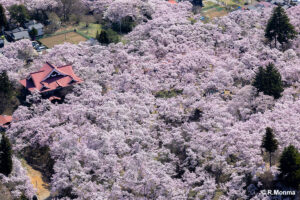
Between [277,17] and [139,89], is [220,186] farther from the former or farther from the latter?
[277,17]

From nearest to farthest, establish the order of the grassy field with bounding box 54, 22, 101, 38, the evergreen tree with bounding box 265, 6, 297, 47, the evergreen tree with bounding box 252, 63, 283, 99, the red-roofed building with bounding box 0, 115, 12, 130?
the red-roofed building with bounding box 0, 115, 12, 130 → the evergreen tree with bounding box 252, 63, 283, 99 → the evergreen tree with bounding box 265, 6, 297, 47 → the grassy field with bounding box 54, 22, 101, 38

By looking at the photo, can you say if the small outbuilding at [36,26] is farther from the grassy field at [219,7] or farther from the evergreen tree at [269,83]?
the evergreen tree at [269,83]

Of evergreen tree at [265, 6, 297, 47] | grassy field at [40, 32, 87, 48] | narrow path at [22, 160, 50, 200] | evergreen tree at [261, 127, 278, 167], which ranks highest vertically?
evergreen tree at [265, 6, 297, 47]

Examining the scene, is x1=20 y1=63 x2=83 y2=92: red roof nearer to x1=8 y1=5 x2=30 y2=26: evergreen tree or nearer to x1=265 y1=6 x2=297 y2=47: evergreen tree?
x1=8 y1=5 x2=30 y2=26: evergreen tree

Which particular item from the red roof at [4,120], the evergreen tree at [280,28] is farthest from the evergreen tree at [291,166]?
the red roof at [4,120]

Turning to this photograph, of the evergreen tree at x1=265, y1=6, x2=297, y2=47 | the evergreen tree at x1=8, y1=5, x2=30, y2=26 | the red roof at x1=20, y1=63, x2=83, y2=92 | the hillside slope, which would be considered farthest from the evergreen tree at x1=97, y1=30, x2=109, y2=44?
the evergreen tree at x1=265, y1=6, x2=297, y2=47
